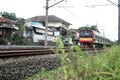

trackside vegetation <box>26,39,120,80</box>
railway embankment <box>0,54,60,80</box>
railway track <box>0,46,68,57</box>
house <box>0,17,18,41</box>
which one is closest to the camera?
trackside vegetation <box>26,39,120,80</box>

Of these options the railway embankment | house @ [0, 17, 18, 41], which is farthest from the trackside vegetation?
house @ [0, 17, 18, 41]

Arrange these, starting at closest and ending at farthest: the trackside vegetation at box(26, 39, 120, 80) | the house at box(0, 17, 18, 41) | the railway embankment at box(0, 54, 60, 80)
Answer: the trackside vegetation at box(26, 39, 120, 80), the railway embankment at box(0, 54, 60, 80), the house at box(0, 17, 18, 41)

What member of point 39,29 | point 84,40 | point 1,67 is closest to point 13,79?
point 1,67

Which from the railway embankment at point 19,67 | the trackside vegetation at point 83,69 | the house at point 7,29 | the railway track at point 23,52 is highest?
the house at point 7,29

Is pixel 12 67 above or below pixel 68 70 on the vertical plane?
below

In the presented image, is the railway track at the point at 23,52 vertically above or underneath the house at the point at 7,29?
underneath

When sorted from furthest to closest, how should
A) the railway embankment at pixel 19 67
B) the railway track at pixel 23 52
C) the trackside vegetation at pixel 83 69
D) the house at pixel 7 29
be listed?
the house at pixel 7 29 → the railway track at pixel 23 52 → the railway embankment at pixel 19 67 → the trackside vegetation at pixel 83 69

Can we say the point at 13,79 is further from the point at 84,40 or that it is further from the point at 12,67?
the point at 84,40

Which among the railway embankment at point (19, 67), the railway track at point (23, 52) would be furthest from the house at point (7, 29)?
the railway embankment at point (19, 67)

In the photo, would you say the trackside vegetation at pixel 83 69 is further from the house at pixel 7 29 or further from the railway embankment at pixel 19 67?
the house at pixel 7 29

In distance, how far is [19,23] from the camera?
4900 centimetres

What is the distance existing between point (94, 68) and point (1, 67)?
440 centimetres

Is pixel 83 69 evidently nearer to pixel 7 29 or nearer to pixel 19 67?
pixel 19 67

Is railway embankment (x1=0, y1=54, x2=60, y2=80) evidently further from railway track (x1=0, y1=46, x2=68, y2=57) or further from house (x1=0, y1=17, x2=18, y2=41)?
house (x1=0, y1=17, x2=18, y2=41)
